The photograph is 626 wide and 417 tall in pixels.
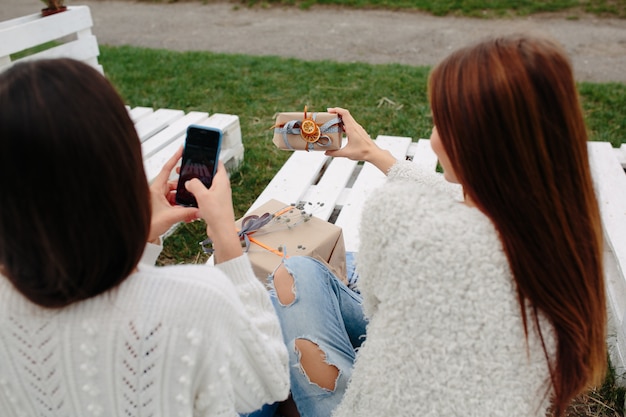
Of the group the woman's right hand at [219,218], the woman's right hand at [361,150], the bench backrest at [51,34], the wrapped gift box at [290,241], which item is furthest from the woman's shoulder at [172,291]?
the bench backrest at [51,34]

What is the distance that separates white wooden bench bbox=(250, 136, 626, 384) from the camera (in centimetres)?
193

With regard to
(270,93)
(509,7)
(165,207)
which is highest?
(165,207)

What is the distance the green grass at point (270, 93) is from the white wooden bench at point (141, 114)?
0.74 ft

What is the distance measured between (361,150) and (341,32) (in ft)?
14.4

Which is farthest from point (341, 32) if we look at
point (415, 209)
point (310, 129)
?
point (415, 209)

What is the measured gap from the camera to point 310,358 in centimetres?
137

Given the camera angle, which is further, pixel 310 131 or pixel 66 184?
pixel 310 131

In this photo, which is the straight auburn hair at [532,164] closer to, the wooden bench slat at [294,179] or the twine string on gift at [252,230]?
the twine string on gift at [252,230]

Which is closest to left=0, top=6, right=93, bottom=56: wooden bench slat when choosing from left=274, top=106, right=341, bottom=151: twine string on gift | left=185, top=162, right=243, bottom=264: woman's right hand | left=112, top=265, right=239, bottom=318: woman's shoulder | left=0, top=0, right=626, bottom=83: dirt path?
left=274, top=106, right=341, bottom=151: twine string on gift

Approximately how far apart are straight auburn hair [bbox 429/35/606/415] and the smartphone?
0.70 metres

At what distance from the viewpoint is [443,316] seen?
3.32 feet

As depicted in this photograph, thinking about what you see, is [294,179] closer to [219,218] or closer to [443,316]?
[219,218]

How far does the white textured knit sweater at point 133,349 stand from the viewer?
0.88m

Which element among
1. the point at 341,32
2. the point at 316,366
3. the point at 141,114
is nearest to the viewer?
the point at 316,366
